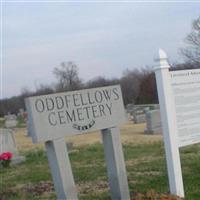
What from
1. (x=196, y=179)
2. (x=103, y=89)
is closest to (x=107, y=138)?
(x=103, y=89)

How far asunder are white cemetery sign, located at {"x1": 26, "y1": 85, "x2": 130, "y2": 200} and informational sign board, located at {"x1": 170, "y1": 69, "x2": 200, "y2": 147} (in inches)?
40.2

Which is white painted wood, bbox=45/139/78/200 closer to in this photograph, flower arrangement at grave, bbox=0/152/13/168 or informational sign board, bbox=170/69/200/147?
informational sign board, bbox=170/69/200/147

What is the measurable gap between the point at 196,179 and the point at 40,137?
365 centimetres

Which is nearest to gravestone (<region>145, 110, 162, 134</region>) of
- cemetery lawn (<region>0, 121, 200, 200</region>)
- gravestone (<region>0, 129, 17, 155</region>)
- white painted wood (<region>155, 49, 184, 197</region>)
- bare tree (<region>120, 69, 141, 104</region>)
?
gravestone (<region>0, 129, 17, 155</region>)

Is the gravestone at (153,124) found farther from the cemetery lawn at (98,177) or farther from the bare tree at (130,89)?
the bare tree at (130,89)

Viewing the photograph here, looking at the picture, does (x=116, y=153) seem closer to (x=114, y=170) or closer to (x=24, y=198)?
(x=114, y=170)

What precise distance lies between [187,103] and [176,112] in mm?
288

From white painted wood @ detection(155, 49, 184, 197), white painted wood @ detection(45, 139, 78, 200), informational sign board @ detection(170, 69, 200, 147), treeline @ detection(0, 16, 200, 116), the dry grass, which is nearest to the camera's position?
white painted wood @ detection(45, 139, 78, 200)

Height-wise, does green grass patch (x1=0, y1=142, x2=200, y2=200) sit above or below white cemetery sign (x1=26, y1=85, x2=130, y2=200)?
below

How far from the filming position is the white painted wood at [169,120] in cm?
630

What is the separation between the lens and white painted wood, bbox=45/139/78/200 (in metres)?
5.16

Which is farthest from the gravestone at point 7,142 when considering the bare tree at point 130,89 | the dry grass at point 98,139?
the bare tree at point 130,89

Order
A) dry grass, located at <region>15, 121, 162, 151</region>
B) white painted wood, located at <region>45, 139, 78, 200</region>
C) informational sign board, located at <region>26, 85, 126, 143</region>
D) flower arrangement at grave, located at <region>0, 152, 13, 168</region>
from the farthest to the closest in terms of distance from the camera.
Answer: dry grass, located at <region>15, 121, 162, 151</region>, flower arrangement at grave, located at <region>0, 152, 13, 168</region>, white painted wood, located at <region>45, 139, 78, 200</region>, informational sign board, located at <region>26, 85, 126, 143</region>

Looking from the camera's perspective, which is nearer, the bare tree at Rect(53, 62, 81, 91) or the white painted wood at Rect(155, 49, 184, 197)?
the white painted wood at Rect(155, 49, 184, 197)
